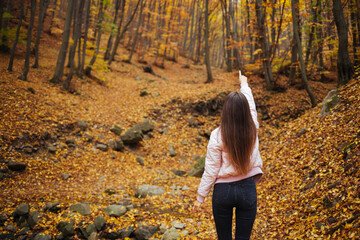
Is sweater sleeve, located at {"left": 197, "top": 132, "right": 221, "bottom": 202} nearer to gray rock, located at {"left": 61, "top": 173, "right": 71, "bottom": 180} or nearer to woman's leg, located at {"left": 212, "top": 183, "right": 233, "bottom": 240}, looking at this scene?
woman's leg, located at {"left": 212, "top": 183, "right": 233, "bottom": 240}

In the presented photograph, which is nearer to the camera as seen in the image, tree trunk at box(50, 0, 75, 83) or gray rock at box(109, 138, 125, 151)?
gray rock at box(109, 138, 125, 151)

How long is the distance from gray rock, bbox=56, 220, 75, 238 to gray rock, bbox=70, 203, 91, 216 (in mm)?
374

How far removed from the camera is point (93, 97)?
11.8 meters

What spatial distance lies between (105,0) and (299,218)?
52.6 feet

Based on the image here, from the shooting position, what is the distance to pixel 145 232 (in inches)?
166

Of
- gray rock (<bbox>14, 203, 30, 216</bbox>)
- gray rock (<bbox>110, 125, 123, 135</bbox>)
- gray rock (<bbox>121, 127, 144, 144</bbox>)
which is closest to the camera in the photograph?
gray rock (<bbox>14, 203, 30, 216</bbox>)

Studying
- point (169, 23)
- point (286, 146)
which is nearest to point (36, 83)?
point (286, 146)

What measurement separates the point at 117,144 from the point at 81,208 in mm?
3992

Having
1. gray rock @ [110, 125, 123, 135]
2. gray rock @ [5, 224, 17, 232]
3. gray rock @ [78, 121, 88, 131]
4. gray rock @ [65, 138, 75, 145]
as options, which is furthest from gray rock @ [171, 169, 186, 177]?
gray rock @ [5, 224, 17, 232]

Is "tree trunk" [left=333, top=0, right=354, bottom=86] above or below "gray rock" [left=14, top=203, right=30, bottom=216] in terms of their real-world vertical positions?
above

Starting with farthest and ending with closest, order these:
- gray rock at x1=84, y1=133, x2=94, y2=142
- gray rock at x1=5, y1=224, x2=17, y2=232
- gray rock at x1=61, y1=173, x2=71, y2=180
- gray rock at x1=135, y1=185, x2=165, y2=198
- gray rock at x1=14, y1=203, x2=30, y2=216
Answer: gray rock at x1=84, y1=133, x2=94, y2=142 < gray rock at x1=61, y1=173, x2=71, y2=180 < gray rock at x1=135, y1=185, x2=165, y2=198 < gray rock at x1=14, y1=203, x2=30, y2=216 < gray rock at x1=5, y1=224, x2=17, y2=232

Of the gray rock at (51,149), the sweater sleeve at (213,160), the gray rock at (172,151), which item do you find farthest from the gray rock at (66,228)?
the gray rock at (172,151)

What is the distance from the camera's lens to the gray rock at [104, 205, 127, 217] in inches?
189

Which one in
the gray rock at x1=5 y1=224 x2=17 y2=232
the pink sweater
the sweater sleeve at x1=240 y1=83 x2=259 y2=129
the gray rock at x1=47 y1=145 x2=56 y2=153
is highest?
the sweater sleeve at x1=240 y1=83 x2=259 y2=129
